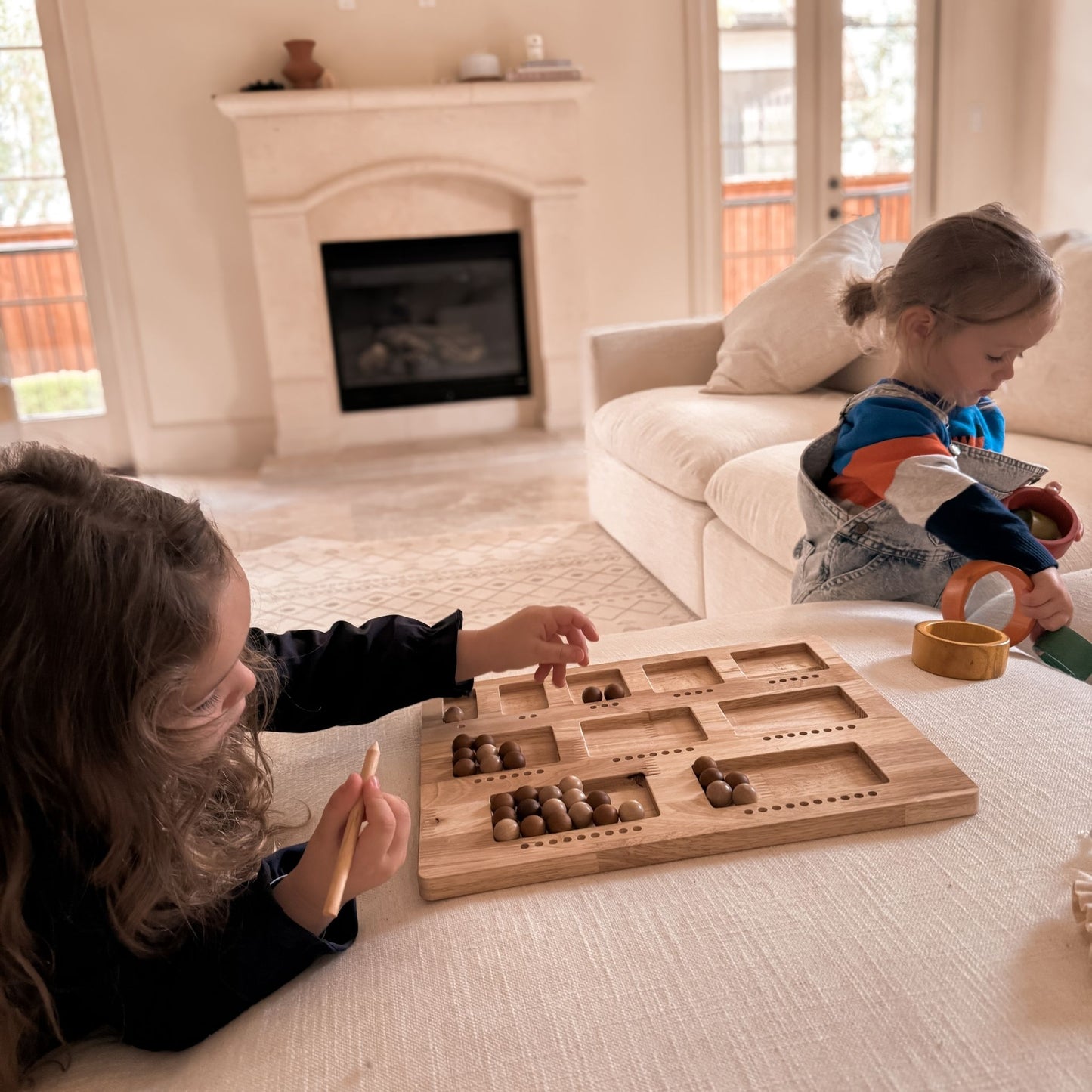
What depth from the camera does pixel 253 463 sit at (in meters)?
4.46

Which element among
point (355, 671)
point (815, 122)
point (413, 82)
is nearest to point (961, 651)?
point (355, 671)

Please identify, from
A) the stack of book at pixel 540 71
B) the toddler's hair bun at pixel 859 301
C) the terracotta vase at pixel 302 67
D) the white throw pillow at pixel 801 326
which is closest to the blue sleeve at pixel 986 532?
the toddler's hair bun at pixel 859 301

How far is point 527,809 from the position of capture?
0.82 metres

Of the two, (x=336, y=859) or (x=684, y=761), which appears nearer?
(x=336, y=859)

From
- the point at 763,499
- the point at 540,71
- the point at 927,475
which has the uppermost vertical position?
the point at 540,71

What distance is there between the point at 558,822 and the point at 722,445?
1.61m

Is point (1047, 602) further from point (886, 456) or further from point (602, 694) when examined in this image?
point (602, 694)

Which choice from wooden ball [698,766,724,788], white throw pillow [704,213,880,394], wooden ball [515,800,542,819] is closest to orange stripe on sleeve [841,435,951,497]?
wooden ball [698,766,724,788]

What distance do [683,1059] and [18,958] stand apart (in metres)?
0.40

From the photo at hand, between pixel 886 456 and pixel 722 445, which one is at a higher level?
pixel 886 456

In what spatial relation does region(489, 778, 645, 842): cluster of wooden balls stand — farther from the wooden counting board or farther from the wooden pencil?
the wooden pencil

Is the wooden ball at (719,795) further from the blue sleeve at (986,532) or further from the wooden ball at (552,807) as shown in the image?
the blue sleeve at (986,532)

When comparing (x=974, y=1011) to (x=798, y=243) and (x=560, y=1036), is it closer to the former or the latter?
(x=560, y=1036)

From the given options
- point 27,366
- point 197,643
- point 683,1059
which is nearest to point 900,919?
point 683,1059
